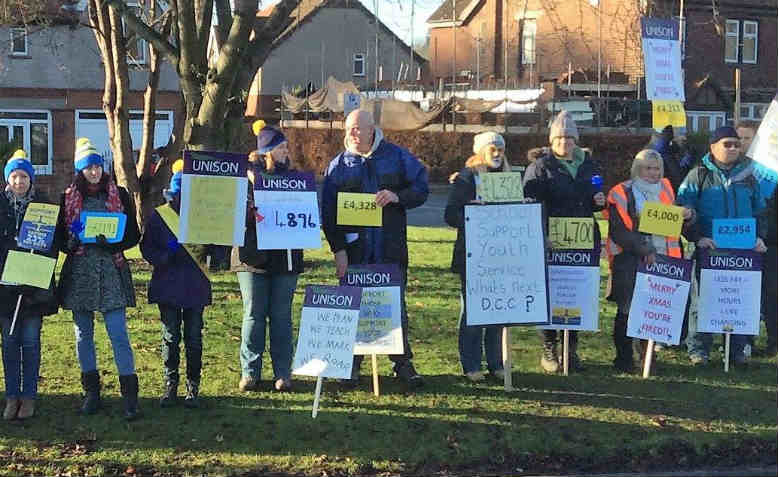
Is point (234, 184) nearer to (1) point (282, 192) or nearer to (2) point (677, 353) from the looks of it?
(1) point (282, 192)

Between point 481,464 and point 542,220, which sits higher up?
point 542,220

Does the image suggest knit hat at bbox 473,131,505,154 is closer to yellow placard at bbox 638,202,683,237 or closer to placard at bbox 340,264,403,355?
placard at bbox 340,264,403,355

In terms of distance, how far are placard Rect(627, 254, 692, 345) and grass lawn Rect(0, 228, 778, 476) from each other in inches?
16.2

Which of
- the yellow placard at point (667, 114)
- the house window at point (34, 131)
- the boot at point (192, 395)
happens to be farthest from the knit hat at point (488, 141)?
the house window at point (34, 131)

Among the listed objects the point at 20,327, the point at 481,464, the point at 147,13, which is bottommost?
the point at 481,464

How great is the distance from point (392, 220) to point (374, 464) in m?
2.10

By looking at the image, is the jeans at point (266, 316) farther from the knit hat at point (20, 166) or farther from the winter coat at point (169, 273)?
the knit hat at point (20, 166)

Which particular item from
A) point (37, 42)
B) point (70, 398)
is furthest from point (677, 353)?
point (37, 42)

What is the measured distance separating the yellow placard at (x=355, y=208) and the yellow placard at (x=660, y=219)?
7.49ft

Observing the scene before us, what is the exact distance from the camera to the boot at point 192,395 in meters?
7.81

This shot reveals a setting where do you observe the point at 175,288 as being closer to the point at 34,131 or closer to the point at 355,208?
the point at 355,208

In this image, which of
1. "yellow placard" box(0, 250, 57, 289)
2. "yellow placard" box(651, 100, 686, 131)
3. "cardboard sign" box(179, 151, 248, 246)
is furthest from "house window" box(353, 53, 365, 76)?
"yellow placard" box(0, 250, 57, 289)

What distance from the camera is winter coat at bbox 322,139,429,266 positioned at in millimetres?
8117

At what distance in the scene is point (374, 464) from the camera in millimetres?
6852
